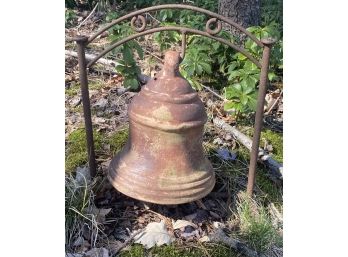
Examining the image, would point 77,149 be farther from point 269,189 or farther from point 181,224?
point 269,189

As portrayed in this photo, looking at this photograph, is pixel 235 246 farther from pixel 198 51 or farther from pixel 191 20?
pixel 191 20

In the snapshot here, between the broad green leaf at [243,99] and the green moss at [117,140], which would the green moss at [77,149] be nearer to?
the green moss at [117,140]

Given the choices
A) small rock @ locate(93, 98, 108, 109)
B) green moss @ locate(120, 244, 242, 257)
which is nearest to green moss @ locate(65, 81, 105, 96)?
small rock @ locate(93, 98, 108, 109)

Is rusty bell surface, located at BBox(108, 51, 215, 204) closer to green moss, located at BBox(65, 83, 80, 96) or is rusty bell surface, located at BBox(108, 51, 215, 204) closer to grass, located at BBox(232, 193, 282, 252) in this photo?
grass, located at BBox(232, 193, 282, 252)

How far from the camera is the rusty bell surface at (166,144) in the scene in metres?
2.04

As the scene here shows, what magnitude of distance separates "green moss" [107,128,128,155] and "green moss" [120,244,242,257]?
2.50 feet

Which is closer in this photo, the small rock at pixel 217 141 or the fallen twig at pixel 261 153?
the fallen twig at pixel 261 153

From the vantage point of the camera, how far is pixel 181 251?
2.18m

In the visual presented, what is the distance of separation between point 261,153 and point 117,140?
95cm

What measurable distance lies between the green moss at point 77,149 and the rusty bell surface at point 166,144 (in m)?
0.47

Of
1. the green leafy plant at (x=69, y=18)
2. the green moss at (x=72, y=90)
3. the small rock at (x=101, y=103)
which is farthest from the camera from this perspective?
the green leafy plant at (x=69, y=18)

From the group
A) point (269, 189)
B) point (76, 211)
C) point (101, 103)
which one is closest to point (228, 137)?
point (269, 189)

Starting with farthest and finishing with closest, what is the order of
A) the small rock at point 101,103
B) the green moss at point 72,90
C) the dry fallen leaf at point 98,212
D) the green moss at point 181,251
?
the green moss at point 72,90
the small rock at point 101,103
the dry fallen leaf at point 98,212
the green moss at point 181,251

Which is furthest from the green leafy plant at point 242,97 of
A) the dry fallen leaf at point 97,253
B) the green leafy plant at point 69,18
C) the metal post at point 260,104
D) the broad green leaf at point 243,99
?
the green leafy plant at point 69,18
